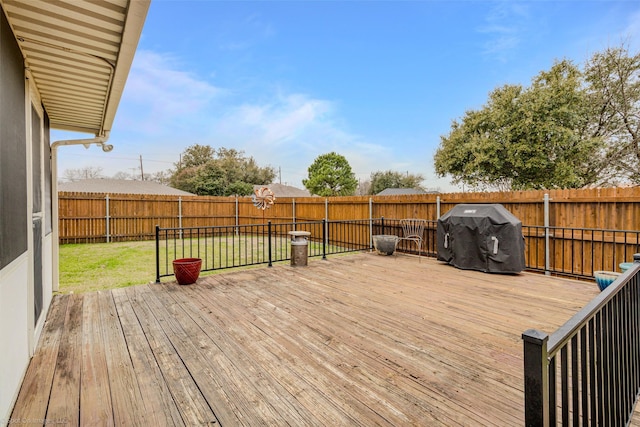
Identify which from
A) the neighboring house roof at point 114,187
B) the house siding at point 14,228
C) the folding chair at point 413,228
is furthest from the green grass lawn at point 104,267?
the neighboring house roof at point 114,187

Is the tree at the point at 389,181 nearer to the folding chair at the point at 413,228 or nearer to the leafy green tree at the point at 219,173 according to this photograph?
the leafy green tree at the point at 219,173

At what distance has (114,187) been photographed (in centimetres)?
1677

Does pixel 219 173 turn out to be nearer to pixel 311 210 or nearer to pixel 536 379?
pixel 311 210

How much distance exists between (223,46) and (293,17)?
8.90 ft

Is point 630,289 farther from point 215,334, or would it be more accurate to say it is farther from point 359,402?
point 215,334

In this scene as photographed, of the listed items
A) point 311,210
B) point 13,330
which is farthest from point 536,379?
point 311,210

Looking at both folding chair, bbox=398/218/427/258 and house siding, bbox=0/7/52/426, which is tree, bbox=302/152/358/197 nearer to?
folding chair, bbox=398/218/427/258

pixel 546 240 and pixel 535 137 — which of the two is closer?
pixel 546 240

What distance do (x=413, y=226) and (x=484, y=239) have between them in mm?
2186

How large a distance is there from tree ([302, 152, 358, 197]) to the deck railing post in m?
24.6

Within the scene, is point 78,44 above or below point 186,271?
above

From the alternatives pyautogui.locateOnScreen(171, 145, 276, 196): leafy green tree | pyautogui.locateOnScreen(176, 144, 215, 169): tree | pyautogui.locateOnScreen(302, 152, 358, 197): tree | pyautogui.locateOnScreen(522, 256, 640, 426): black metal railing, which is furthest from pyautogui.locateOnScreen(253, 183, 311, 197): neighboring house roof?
pyautogui.locateOnScreen(522, 256, 640, 426): black metal railing

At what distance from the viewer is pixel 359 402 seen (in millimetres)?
1735

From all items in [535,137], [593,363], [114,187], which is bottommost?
[593,363]
